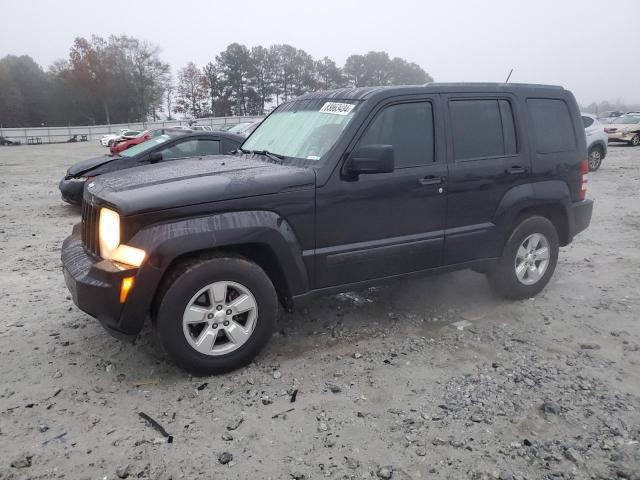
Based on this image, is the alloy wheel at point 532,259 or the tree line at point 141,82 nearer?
the alloy wheel at point 532,259

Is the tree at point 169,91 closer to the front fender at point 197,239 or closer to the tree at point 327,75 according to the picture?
the tree at point 327,75

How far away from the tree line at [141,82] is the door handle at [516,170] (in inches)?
2786

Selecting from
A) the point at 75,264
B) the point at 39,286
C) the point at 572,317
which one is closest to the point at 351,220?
the point at 75,264

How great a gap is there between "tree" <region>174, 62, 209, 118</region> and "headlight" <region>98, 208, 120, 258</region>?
88.6m

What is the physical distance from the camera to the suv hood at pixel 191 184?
3148 mm

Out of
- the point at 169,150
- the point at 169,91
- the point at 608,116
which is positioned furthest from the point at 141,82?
the point at 169,150

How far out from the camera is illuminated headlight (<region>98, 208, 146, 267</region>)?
3.10 m

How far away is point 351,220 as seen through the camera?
147 inches

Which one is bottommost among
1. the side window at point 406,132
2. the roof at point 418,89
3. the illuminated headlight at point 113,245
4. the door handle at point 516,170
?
the illuminated headlight at point 113,245

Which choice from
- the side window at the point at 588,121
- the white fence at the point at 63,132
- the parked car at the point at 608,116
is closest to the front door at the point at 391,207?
the side window at the point at 588,121

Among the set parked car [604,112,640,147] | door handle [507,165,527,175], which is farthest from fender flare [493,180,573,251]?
parked car [604,112,640,147]

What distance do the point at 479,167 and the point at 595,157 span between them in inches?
481

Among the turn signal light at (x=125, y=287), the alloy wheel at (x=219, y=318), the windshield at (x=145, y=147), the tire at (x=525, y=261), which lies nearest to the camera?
the turn signal light at (x=125, y=287)

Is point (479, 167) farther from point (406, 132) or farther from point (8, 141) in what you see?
point (8, 141)
